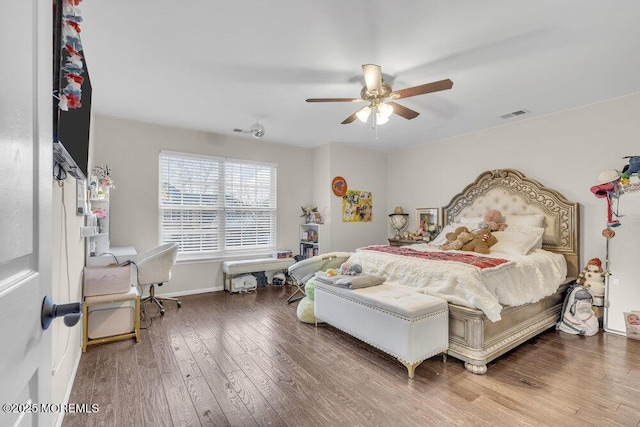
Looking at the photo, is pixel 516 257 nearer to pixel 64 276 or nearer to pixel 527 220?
pixel 527 220

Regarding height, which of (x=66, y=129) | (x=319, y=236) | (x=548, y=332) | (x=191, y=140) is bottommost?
(x=548, y=332)

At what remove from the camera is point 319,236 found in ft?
18.0

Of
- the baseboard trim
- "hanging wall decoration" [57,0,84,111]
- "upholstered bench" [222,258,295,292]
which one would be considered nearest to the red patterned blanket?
"upholstered bench" [222,258,295,292]

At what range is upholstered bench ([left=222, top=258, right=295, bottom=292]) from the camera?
4.76 meters

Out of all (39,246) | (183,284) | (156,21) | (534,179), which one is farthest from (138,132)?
(534,179)

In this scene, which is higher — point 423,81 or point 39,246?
point 423,81

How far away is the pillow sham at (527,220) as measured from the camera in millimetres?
3908

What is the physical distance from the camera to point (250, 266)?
4.87m

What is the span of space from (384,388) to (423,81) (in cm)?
273

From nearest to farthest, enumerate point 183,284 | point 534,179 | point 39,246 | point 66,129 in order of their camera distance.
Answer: point 39,246, point 66,129, point 534,179, point 183,284

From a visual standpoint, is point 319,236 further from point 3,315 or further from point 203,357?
point 3,315

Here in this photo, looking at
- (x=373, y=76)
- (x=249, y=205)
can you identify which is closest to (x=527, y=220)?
(x=373, y=76)

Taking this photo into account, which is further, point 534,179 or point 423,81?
point 534,179

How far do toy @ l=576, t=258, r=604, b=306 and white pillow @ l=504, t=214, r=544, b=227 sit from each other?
0.69m
